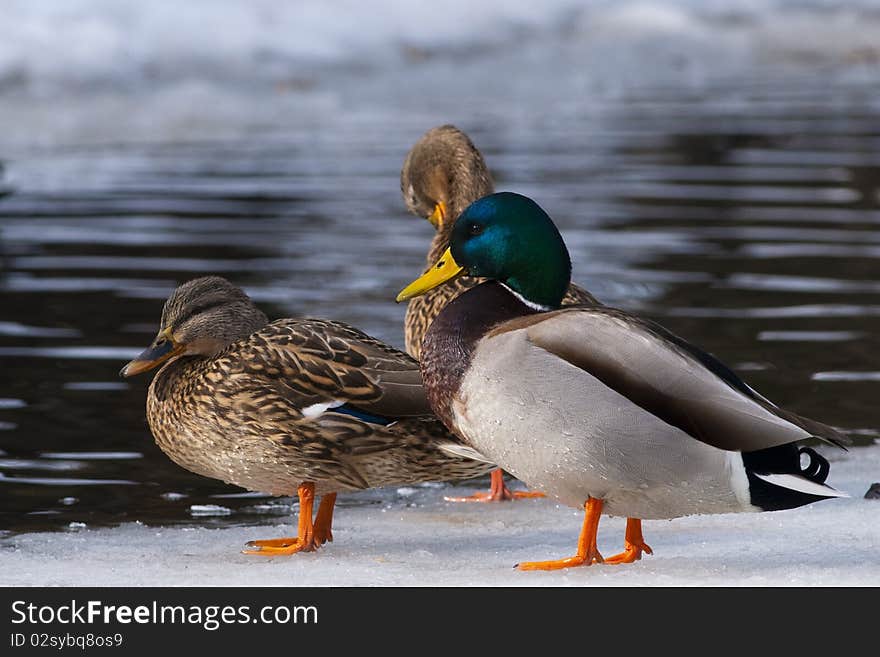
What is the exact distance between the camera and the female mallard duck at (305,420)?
15.0 ft

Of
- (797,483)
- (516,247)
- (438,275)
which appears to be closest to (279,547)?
(438,275)

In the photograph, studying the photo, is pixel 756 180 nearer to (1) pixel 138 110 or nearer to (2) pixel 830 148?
(2) pixel 830 148

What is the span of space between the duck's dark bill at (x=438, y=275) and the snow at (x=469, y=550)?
2.27 ft

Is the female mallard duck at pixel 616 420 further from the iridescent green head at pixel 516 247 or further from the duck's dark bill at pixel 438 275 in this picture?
the duck's dark bill at pixel 438 275

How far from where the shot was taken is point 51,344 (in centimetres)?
763

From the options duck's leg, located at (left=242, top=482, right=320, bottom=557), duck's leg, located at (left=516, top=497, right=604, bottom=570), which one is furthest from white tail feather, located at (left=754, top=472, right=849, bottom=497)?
duck's leg, located at (left=242, top=482, right=320, bottom=557)

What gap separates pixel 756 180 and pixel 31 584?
395 inches

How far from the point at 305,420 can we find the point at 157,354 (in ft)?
1.78

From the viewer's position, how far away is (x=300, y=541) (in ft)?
15.1

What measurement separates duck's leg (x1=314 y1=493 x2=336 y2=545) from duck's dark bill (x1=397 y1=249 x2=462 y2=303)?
2.02 ft

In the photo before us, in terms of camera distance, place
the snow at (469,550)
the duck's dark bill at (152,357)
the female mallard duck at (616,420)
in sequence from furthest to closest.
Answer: the duck's dark bill at (152,357)
the snow at (469,550)
the female mallard duck at (616,420)

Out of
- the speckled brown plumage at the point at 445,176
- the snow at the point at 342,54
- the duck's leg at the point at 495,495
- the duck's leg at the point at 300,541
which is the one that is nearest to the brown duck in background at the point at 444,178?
the speckled brown plumage at the point at 445,176

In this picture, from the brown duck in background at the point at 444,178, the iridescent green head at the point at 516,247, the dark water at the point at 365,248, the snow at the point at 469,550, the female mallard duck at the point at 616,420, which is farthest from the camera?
the brown duck in background at the point at 444,178

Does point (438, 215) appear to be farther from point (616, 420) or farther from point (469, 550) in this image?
point (616, 420)
